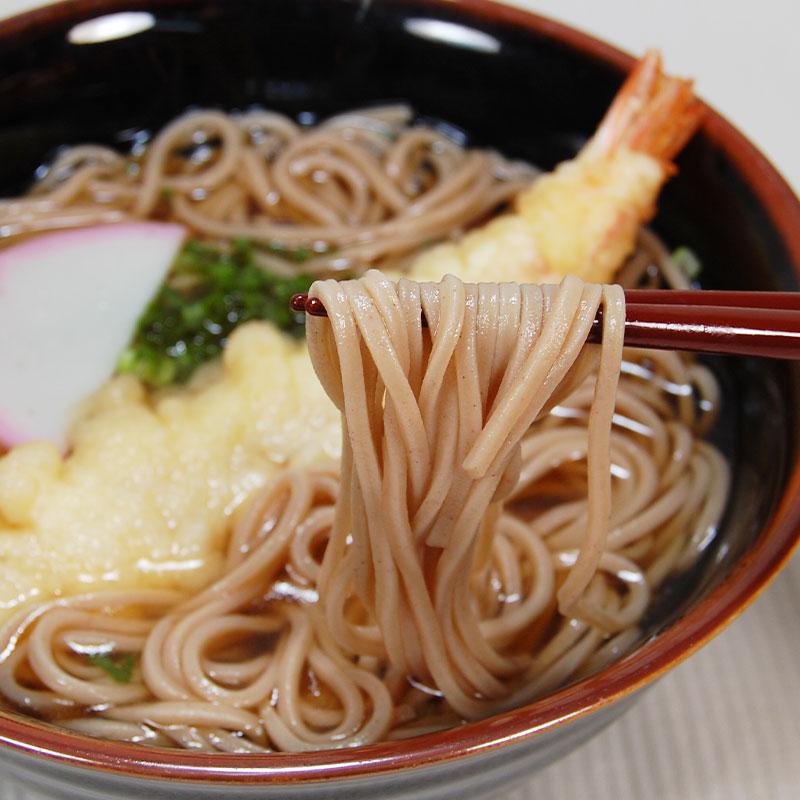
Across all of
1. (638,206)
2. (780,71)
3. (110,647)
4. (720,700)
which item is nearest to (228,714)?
(110,647)

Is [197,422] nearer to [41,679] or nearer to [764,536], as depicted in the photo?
[41,679]

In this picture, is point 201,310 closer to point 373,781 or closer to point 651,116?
point 651,116

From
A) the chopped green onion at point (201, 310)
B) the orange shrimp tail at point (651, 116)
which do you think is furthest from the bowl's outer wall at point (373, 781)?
the orange shrimp tail at point (651, 116)

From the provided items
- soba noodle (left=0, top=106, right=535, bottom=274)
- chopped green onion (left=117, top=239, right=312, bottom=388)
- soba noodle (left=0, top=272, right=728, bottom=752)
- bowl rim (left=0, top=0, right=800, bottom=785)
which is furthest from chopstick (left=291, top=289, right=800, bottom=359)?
soba noodle (left=0, top=106, right=535, bottom=274)

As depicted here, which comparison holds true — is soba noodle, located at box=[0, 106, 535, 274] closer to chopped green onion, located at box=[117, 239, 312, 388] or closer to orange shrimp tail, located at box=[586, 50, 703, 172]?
chopped green onion, located at box=[117, 239, 312, 388]

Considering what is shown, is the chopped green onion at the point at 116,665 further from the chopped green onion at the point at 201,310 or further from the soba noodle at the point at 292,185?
the soba noodle at the point at 292,185
